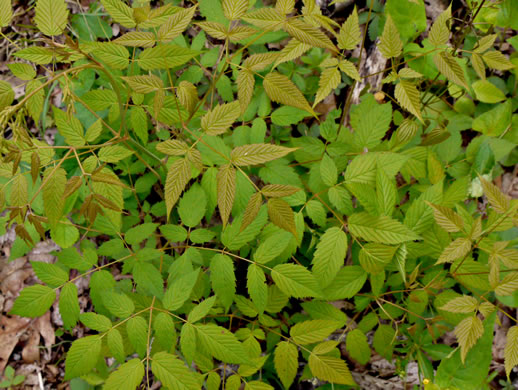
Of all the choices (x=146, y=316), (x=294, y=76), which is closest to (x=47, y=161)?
(x=146, y=316)

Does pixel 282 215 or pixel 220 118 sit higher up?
pixel 220 118

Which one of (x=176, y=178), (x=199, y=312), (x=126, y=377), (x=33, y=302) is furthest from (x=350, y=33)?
(x=33, y=302)

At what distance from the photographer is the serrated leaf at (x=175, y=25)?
1.09m

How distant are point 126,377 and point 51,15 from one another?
47.2 inches

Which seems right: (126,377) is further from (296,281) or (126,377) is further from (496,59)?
(496,59)

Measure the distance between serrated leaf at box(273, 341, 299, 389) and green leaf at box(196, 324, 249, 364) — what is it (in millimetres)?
235

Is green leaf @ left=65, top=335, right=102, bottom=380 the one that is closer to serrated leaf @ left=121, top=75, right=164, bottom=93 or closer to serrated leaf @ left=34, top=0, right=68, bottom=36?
serrated leaf @ left=121, top=75, right=164, bottom=93

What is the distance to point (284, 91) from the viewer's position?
1091 mm

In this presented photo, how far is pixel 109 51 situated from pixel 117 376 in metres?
1.11

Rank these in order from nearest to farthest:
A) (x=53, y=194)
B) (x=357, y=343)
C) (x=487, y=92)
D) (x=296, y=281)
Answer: (x=53, y=194) → (x=296, y=281) → (x=357, y=343) → (x=487, y=92)

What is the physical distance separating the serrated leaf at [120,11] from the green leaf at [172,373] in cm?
116

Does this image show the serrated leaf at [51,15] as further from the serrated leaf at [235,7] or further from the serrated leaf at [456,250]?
the serrated leaf at [456,250]

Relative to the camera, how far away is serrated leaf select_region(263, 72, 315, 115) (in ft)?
3.55

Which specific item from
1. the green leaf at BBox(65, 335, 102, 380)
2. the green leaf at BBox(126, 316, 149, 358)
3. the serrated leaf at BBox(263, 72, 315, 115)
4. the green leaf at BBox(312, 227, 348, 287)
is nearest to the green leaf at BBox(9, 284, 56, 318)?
the green leaf at BBox(65, 335, 102, 380)
